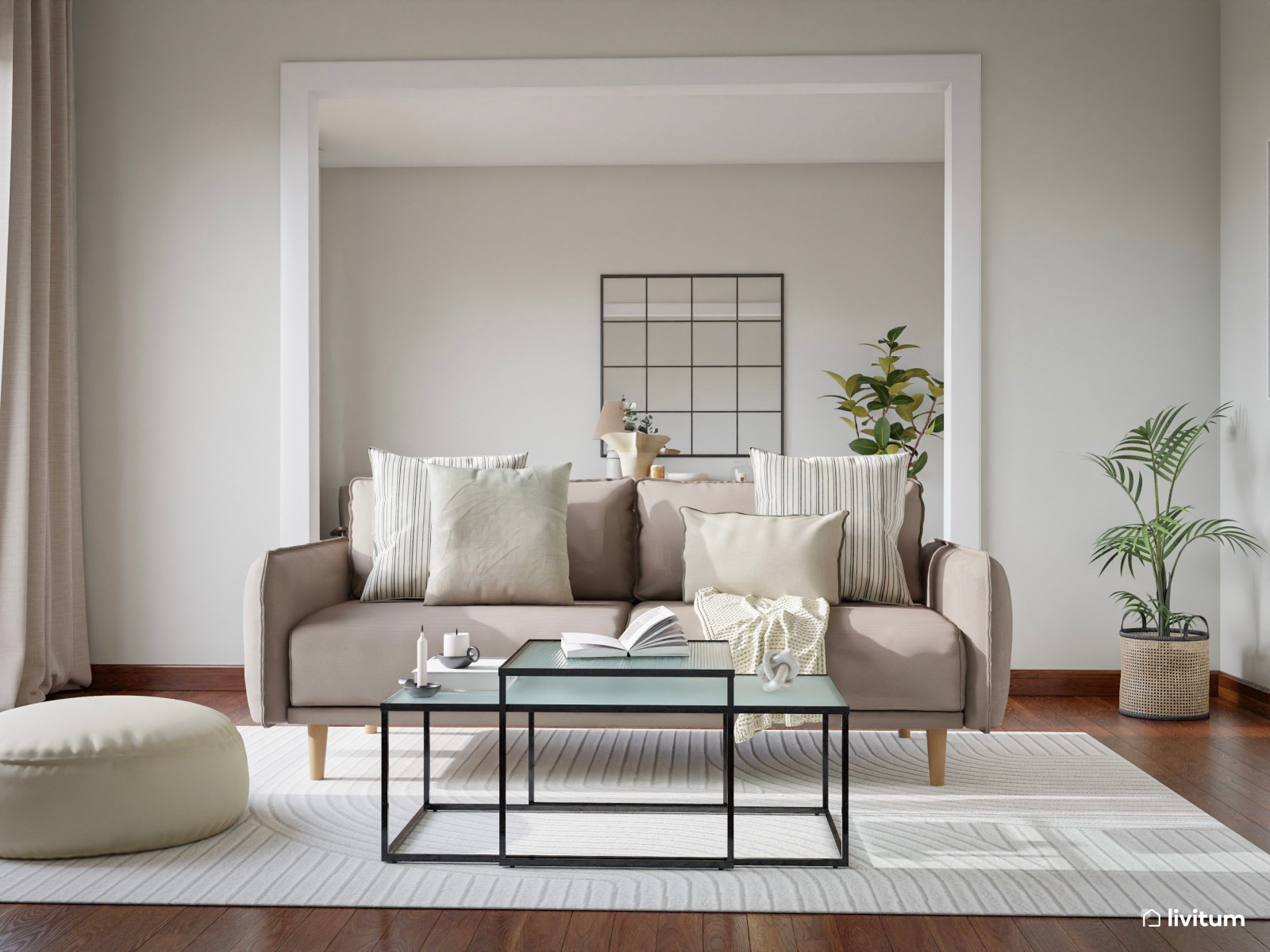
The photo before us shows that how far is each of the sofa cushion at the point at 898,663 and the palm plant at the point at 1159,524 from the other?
1.43m

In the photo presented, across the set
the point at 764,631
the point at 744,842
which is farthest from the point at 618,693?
the point at 764,631

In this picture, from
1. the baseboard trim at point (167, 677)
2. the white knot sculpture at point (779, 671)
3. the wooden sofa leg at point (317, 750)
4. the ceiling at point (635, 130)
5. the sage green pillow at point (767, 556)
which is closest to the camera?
the white knot sculpture at point (779, 671)

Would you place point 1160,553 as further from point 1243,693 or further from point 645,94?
point 645,94

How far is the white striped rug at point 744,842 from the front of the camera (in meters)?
2.10

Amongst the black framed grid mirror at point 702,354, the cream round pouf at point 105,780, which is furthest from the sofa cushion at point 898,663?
the black framed grid mirror at point 702,354

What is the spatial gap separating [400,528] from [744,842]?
1602 millimetres

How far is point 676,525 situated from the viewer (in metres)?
3.49

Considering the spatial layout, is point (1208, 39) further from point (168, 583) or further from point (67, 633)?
point (67, 633)

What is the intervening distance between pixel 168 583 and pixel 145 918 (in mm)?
2538

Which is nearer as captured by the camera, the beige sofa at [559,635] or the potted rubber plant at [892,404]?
the beige sofa at [559,635]

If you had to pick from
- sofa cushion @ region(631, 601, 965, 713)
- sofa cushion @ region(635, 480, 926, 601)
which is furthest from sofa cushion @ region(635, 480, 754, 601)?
sofa cushion @ region(631, 601, 965, 713)

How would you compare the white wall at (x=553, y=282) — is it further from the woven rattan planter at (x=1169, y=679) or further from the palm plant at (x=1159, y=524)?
the woven rattan planter at (x=1169, y=679)

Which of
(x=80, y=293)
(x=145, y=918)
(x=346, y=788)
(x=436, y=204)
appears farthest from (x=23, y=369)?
(x=436, y=204)

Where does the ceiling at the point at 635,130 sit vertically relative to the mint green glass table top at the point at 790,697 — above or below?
above
